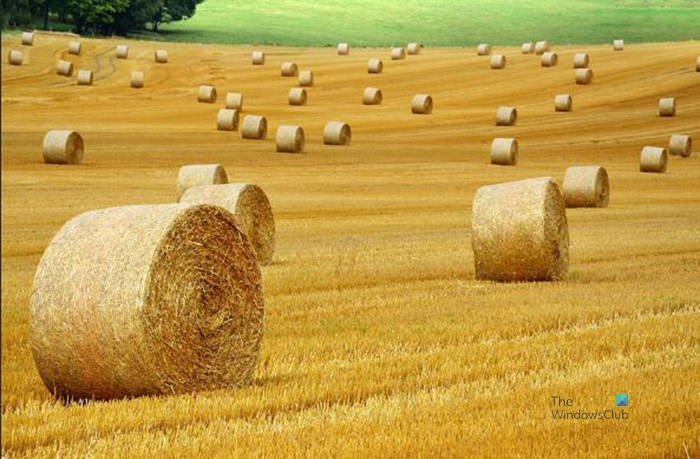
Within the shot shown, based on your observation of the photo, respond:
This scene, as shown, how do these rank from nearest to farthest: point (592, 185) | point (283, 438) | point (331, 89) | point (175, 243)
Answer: point (283, 438), point (175, 243), point (592, 185), point (331, 89)

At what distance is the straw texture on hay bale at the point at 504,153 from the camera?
32.8 m

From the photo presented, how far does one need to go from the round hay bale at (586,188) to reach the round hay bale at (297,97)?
77.0ft

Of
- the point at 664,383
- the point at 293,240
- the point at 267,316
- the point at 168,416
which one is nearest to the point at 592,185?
the point at 293,240

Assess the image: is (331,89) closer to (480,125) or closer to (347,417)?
(480,125)

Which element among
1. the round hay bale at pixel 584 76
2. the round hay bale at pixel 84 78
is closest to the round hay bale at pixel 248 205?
the round hay bale at pixel 584 76

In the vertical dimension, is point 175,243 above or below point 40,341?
above

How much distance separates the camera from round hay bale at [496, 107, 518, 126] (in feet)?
135

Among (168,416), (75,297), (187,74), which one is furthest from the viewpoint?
(187,74)

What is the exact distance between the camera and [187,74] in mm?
56281

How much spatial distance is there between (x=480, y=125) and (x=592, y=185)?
1829 centimetres

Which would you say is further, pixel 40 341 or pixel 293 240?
pixel 293 240

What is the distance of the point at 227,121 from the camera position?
1563 inches

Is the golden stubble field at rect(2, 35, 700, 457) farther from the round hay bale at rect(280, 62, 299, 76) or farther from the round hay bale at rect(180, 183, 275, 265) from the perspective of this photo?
the round hay bale at rect(280, 62, 299, 76)

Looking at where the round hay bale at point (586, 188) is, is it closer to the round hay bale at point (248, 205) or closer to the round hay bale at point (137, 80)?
the round hay bale at point (248, 205)
